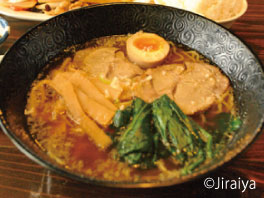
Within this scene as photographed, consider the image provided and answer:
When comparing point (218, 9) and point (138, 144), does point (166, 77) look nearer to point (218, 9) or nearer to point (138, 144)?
point (138, 144)

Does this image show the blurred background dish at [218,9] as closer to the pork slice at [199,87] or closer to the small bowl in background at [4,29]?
the pork slice at [199,87]

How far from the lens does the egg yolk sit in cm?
195

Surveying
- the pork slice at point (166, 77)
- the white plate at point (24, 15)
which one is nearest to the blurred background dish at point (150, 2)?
the white plate at point (24, 15)

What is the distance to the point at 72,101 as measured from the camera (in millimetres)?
1565

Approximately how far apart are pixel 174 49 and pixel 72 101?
982 mm

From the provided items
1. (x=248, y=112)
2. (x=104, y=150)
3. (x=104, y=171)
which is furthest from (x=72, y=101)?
(x=248, y=112)

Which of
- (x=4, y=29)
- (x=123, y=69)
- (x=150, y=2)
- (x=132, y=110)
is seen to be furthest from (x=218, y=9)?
(x=4, y=29)

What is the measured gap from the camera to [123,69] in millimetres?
1866

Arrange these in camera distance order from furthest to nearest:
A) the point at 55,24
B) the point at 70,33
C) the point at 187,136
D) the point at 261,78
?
the point at 70,33 → the point at 55,24 → the point at 261,78 → the point at 187,136

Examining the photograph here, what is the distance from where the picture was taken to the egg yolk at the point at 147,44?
1952 millimetres

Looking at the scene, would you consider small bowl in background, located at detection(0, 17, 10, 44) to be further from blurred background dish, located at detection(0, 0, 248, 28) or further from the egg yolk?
the egg yolk

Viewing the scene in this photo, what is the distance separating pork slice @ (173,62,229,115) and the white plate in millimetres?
1498

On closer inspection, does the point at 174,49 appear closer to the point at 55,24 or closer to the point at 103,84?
the point at 103,84

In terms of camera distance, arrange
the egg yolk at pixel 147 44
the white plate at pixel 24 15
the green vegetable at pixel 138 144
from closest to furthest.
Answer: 1. the green vegetable at pixel 138 144
2. the egg yolk at pixel 147 44
3. the white plate at pixel 24 15
